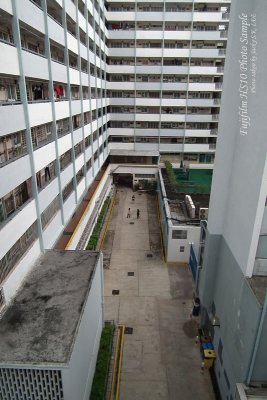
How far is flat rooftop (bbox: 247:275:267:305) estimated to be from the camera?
11.9 meters

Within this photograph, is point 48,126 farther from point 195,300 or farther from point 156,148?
point 156,148

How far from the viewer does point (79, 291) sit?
1363 centimetres

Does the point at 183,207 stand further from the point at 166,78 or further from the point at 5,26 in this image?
the point at 166,78

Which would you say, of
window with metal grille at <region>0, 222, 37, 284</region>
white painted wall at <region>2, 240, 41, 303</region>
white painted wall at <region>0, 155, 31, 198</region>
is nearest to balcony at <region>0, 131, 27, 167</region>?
white painted wall at <region>0, 155, 31, 198</region>

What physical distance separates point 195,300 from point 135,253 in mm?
8939

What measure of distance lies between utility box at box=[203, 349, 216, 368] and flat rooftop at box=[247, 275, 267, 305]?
21.0ft

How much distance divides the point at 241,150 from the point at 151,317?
1298 cm

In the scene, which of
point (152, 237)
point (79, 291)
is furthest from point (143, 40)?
point (79, 291)

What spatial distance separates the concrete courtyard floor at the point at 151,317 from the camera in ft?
52.9

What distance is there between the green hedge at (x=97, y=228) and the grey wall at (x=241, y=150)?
1277 centimetres

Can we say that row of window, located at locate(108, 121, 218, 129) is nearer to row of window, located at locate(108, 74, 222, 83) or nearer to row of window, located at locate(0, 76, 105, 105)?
row of window, located at locate(108, 74, 222, 83)

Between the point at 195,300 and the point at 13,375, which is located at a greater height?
the point at 13,375

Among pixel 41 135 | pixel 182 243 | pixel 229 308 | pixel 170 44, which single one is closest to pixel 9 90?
pixel 41 135

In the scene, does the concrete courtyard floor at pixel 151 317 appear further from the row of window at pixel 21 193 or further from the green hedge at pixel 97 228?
the row of window at pixel 21 193
